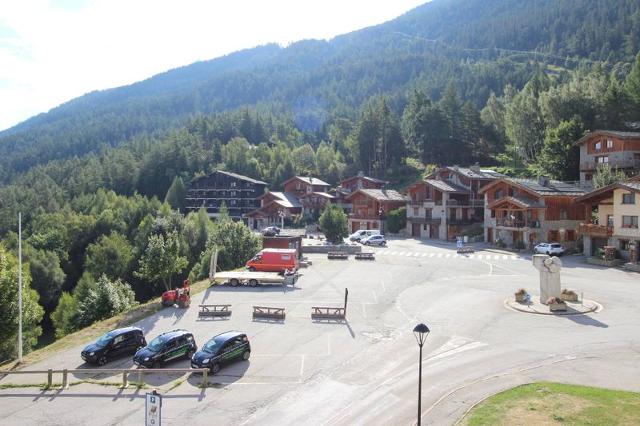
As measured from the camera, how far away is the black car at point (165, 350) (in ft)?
76.9

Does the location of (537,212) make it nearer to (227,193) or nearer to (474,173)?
(474,173)

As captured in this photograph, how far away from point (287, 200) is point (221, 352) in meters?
73.2

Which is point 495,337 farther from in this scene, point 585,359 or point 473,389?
point 473,389

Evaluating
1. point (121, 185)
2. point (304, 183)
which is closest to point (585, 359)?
point (304, 183)

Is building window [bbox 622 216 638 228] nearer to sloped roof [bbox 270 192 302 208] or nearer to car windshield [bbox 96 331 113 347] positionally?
car windshield [bbox 96 331 113 347]

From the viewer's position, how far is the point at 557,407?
17953 mm

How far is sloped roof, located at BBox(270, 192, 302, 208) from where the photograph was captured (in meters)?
93.1

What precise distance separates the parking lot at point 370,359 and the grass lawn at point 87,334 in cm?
140

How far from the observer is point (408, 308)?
32750 millimetres

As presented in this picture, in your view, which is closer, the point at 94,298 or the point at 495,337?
the point at 495,337

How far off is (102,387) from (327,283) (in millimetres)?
21489

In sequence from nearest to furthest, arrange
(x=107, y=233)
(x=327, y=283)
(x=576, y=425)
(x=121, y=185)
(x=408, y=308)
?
(x=576, y=425), (x=408, y=308), (x=327, y=283), (x=107, y=233), (x=121, y=185)

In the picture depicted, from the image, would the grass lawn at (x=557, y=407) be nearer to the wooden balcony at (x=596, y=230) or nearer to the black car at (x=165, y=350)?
the black car at (x=165, y=350)

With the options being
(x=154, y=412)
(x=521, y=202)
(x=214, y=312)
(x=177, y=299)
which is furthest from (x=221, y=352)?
(x=521, y=202)
